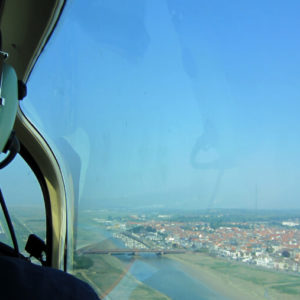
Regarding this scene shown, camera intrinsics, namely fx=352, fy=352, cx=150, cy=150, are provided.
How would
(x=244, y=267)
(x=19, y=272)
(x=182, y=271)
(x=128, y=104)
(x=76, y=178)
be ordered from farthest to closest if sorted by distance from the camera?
(x=76, y=178) → (x=128, y=104) → (x=182, y=271) → (x=244, y=267) → (x=19, y=272)

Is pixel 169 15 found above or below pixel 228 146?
above

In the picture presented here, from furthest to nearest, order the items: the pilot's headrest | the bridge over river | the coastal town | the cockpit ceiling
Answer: the bridge over river < the cockpit ceiling < the pilot's headrest < the coastal town

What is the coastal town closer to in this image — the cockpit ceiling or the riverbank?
the riverbank

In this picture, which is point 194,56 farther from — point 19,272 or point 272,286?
point 19,272

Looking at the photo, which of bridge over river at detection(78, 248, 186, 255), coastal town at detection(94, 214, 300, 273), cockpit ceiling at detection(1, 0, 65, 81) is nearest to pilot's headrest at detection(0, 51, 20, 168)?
cockpit ceiling at detection(1, 0, 65, 81)

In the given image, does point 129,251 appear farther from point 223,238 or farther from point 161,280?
point 223,238

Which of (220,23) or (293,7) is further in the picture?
(220,23)

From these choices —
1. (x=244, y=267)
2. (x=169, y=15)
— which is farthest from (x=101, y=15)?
(x=244, y=267)
